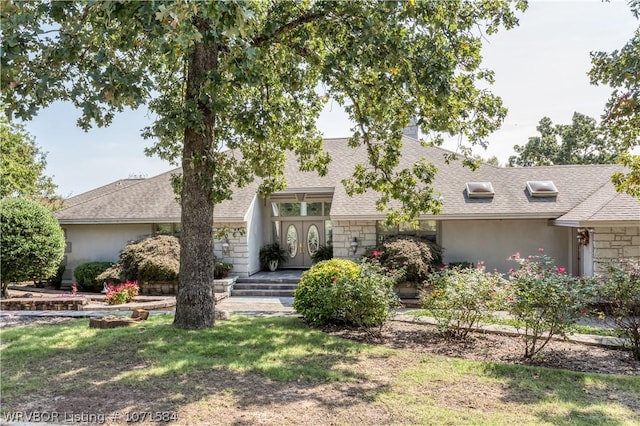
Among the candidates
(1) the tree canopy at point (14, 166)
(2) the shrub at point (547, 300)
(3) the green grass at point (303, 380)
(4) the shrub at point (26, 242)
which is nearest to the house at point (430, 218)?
(4) the shrub at point (26, 242)

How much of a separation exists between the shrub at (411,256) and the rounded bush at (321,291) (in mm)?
3710

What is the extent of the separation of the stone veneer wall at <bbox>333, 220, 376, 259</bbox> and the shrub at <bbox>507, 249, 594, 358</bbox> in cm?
821

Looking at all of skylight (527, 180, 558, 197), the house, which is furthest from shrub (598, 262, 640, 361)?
skylight (527, 180, 558, 197)

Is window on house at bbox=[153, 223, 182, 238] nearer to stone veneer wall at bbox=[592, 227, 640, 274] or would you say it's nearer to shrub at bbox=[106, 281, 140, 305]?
shrub at bbox=[106, 281, 140, 305]

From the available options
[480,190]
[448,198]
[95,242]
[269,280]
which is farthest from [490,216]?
[95,242]

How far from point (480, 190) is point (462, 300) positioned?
8396 mm

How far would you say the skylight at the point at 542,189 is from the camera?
574 inches

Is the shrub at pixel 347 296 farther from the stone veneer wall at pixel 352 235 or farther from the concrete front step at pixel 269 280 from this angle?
the concrete front step at pixel 269 280

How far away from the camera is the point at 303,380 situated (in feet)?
17.6

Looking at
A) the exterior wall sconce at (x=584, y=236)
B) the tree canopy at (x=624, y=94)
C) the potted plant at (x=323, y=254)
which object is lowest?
the potted plant at (x=323, y=254)

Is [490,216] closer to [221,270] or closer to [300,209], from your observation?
[300,209]

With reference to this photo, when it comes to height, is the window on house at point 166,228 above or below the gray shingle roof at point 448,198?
below

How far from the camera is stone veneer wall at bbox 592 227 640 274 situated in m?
11.8

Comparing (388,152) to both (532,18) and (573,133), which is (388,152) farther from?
(573,133)
